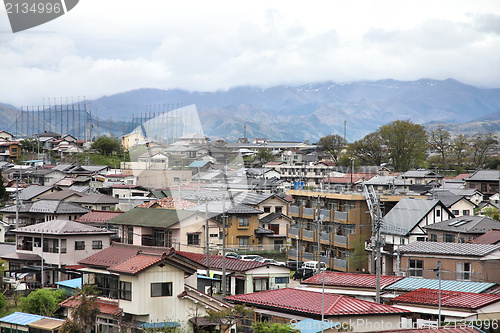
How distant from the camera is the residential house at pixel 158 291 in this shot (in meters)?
14.2

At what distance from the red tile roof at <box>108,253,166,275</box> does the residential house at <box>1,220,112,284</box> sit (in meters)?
11.4

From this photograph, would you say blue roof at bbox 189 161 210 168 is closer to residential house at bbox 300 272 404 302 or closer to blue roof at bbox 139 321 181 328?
residential house at bbox 300 272 404 302

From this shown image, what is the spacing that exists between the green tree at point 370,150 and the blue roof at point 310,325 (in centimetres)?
5850

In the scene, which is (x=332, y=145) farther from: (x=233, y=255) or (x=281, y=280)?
(x=281, y=280)

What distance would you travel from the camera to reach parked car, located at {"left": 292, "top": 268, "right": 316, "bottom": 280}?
2545 cm

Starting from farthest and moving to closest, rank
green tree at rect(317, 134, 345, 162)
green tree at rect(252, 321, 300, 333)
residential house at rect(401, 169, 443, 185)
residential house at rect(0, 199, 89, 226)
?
green tree at rect(317, 134, 345, 162), residential house at rect(401, 169, 443, 185), residential house at rect(0, 199, 89, 226), green tree at rect(252, 321, 300, 333)

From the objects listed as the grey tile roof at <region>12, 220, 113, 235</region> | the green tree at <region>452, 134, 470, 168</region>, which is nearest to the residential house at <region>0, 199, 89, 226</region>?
the grey tile roof at <region>12, 220, 113, 235</region>

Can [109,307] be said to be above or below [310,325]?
below

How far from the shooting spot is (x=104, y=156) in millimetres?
77375

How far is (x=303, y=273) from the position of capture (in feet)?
85.5

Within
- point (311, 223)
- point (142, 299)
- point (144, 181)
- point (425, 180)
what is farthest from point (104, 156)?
point (142, 299)

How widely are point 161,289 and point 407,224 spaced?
15795mm

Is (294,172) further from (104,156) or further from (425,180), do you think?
(104,156)

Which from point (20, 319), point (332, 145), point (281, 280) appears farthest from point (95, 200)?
point (332, 145)
